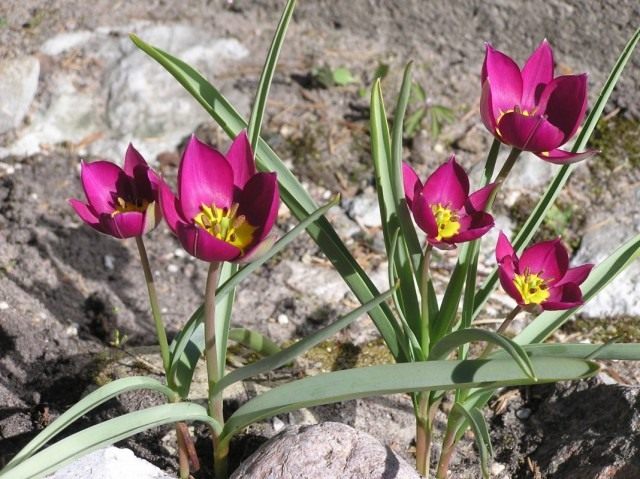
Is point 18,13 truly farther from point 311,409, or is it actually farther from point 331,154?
point 311,409

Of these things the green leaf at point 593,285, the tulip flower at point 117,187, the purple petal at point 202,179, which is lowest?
the green leaf at point 593,285

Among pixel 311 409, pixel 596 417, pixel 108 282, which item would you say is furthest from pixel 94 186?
pixel 596 417

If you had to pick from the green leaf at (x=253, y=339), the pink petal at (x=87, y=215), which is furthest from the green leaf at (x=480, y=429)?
the pink petal at (x=87, y=215)

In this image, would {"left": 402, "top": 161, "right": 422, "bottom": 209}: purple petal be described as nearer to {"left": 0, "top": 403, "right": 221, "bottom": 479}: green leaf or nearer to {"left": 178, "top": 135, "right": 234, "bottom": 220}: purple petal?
{"left": 178, "top": 135, "right": 234, "bottom": 220}: purple petal

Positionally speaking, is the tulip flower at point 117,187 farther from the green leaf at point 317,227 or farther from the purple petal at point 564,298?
the purple petal at point 564,298

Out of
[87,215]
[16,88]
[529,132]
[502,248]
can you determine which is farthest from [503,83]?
[16,88]

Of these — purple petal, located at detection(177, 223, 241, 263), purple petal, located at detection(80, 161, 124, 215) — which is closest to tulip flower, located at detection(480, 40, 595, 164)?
purple petal, located at detection(177, 223, 241, 263)
